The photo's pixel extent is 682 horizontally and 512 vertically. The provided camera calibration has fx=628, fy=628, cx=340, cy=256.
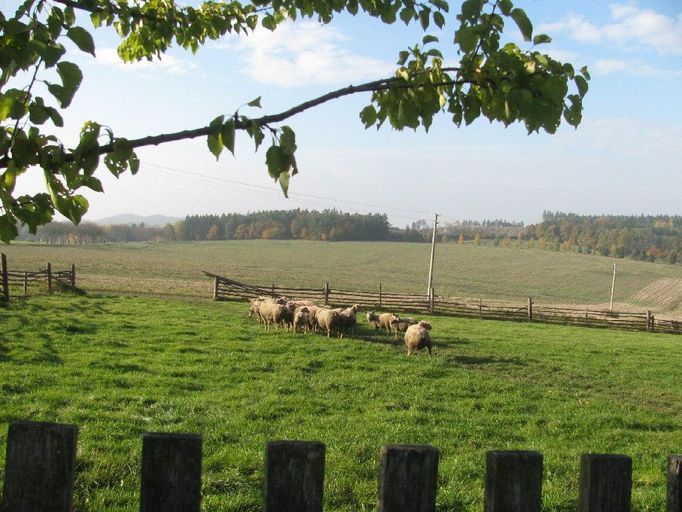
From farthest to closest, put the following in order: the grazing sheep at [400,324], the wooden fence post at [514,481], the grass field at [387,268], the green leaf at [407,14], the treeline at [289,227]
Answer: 1. the treeline at [289,227]
2. the grass field at [387,268]
3. the grazing sheep at [400,324]
4. the green leaf at [407,14]
5. the wooden fence post at [514,481]

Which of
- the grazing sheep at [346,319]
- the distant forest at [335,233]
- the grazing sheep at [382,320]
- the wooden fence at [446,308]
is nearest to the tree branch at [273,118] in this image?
the grazing sheep at [346,319]

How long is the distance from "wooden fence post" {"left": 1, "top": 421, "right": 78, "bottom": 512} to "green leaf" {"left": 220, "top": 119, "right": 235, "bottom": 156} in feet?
3.44

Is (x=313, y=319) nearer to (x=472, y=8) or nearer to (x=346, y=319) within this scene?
(x=346, y=319)

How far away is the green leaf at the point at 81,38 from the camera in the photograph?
87.1 inches

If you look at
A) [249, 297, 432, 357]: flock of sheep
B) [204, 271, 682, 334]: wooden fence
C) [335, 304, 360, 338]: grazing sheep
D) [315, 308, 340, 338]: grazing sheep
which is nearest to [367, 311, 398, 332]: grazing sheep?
[249, 297, 432, 357]: flock of sheep

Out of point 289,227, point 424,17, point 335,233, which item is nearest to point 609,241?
point 335,233

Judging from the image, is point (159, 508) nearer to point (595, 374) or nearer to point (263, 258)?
point (595, 374)

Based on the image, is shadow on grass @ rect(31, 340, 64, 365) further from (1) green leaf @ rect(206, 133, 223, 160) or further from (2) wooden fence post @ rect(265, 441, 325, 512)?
(2) wooden fence post @ rect(265, 441, 325, 512)

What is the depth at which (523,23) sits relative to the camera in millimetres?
2418

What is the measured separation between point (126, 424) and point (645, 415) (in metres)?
8.22

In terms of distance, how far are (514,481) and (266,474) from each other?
0.69 meters

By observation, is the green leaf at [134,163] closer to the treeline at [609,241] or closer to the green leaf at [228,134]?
the green leaf at [228,134]

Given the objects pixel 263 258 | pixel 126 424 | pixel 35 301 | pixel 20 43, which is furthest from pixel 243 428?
pixel 263 258

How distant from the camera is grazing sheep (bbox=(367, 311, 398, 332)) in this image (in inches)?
804
